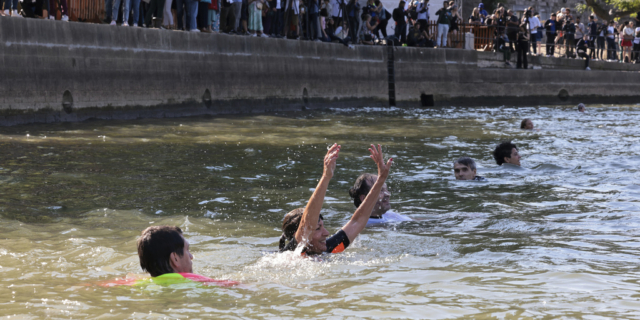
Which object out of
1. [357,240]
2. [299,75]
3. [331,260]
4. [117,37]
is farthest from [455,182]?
[299,75]

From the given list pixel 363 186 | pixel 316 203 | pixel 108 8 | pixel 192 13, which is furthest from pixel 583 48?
pixel 316 203

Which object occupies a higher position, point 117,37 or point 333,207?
point 117,37

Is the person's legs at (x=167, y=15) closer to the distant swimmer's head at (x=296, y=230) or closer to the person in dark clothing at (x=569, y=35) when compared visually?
the distant swimmer's head at (x=296, y=230)

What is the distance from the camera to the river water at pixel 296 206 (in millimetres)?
5664

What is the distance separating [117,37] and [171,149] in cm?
552

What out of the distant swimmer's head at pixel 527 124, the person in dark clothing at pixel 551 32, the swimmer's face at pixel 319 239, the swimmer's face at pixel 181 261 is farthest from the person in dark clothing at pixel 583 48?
the swimmer's face at pixel 181 261

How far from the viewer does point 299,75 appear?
24.8 m

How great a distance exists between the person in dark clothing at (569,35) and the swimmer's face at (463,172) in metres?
26.6

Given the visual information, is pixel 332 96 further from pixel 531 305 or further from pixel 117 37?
pixel 531 305

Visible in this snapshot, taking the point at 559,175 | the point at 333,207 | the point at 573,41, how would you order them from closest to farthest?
1. the point at 333,207
2. the point at 559,175
3. the point at 573,41

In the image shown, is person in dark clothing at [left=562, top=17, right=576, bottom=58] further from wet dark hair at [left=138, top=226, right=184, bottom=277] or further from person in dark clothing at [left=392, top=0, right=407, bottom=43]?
wet dark hair at [left=138, top=226, right=184, bottom=277]

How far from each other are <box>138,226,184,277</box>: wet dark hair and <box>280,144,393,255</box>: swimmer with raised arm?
106cm

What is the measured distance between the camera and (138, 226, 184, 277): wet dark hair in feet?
18.7

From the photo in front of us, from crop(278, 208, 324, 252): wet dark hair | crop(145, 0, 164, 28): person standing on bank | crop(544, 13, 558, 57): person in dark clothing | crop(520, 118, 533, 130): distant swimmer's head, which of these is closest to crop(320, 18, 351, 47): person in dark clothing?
crop(145, 0, 164, 28): person standing on bank
